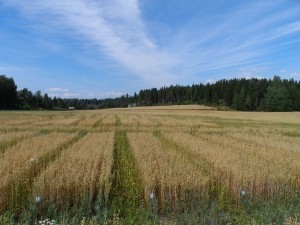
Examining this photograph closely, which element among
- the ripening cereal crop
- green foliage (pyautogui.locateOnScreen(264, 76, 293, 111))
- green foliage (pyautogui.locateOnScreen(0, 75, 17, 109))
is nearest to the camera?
the ripening cereal crop

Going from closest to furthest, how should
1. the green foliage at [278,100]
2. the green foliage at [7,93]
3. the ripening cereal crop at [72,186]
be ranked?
the ripening cereal crop at [72,186]
the green foliage at [278,100]
the green foliage at [7,93]

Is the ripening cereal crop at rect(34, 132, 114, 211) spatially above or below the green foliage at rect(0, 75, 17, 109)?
below

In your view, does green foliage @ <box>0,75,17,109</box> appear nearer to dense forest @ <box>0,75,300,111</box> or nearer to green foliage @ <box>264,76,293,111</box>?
dense forest @ <box>0,75,300,111</box>

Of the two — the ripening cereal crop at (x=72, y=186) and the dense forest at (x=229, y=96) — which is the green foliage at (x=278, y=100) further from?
the ripening cereal crop at (x=72, y=186)

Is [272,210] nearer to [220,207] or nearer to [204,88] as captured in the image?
[220,207]

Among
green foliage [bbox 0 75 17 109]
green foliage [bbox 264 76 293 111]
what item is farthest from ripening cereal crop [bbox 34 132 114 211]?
green foliage [bbox 0 75 17 109]

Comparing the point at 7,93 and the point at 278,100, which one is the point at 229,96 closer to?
the point at 278,100

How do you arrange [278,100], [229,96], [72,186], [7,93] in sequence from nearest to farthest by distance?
[72,186] → [278,100] → [7,93] → [229,96]

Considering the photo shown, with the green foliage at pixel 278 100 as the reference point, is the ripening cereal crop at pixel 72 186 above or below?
below

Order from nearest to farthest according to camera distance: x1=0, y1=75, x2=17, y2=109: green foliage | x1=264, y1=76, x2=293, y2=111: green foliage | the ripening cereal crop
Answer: the ripening cereal crop, x1=264, y1=76, x2=293, y2=111: green foliage, x1=0, y1=75, x2=17, y2=109: green foliage

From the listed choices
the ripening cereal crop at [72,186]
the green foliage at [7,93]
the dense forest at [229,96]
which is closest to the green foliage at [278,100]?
the dense forest at [229,96]

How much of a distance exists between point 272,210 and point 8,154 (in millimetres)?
10716

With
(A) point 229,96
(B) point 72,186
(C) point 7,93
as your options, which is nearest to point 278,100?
(A) point 229,96

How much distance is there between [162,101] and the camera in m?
187
